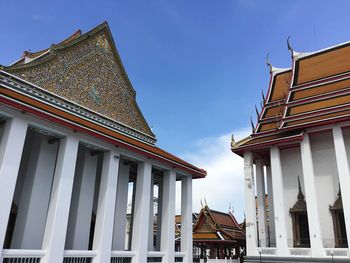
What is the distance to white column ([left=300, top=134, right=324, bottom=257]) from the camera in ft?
37.4

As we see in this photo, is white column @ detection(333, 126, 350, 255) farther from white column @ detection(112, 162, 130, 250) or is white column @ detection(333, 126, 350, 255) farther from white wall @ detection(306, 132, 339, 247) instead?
white column @ detection(112, 162, 130, 250)

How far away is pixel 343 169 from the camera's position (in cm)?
1166

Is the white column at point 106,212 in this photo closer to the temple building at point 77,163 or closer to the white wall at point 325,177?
the temple building at point 77,163

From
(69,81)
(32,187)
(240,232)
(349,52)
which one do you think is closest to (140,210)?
(32,187)

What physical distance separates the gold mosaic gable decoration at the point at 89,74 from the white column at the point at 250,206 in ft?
14.4

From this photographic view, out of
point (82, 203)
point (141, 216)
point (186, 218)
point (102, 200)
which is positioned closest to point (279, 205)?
point (186, 218)

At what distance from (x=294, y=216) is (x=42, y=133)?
9.87 m

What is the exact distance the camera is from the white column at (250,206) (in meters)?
13.1

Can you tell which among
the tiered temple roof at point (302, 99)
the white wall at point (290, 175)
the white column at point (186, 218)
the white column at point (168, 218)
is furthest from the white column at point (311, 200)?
the white column at point (168, 218)

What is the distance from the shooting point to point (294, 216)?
523 inches

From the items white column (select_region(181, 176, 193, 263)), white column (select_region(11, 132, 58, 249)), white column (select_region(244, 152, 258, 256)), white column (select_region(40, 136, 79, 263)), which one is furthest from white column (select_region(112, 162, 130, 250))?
white column (select_region(244, 152, 258, 256))

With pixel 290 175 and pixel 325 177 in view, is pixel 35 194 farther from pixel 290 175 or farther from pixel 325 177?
pixel 325 177

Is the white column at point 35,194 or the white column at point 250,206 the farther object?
the white column at point 250,206

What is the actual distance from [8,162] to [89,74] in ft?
17.9
